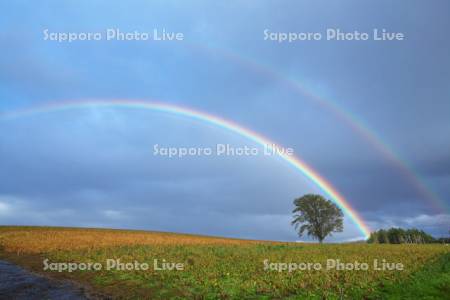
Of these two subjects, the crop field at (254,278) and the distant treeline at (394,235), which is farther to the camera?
the distant treeline at (394,235)

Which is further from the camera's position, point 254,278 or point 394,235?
point 394,235

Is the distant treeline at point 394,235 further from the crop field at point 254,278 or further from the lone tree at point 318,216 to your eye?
the crop field at point 254,278

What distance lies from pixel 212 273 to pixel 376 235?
9863 centimetres

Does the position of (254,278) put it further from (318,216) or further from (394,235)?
(394,235)

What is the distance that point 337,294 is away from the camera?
18.5 m

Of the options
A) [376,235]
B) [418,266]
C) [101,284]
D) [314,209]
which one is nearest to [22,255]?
[101,284]

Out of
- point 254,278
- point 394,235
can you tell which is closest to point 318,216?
point 394,235

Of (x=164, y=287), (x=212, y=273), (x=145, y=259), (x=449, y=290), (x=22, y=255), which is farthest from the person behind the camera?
(x=22, y=255)

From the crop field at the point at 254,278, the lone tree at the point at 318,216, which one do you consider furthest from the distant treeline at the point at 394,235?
the crop field at the point at 254,278

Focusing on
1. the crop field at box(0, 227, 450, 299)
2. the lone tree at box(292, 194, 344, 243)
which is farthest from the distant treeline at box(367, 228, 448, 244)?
the crop field at box(0, 227, 450, 299)

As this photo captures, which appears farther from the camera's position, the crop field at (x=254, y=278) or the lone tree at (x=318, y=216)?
the lone tree at (x=318, y=216)

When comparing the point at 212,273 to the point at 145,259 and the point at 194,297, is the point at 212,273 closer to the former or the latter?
the point at 194,297

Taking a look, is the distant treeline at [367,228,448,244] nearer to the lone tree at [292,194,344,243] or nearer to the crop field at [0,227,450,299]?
the lone tree at [292,194,344,243]

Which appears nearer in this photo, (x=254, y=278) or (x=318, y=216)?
(x=254, y=278)
